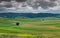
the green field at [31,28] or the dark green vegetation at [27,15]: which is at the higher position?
the dark green vegetation at [27,15]

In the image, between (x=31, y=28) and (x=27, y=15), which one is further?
(x=27, y=15)

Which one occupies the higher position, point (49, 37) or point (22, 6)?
point (22, 6)

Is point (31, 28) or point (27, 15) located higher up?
point (27, 15)

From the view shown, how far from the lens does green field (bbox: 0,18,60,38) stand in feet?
15.9

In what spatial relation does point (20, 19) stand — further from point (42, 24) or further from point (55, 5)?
point (55, 5)

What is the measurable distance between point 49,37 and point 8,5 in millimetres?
1761

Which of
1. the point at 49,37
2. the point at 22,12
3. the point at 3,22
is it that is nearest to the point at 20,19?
the point at 22,12

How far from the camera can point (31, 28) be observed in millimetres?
4953

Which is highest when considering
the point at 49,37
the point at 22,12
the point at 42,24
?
the point at 22,12

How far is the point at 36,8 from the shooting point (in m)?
5.23

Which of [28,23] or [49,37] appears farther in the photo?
[28,23]

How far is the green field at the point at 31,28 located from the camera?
190 inches

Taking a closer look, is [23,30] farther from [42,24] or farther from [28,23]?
[42,24]

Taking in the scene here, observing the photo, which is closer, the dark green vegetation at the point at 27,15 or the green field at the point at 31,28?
the green field at the point at 31,28
